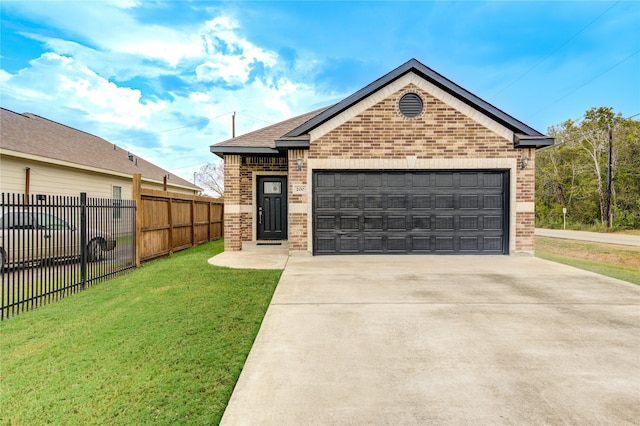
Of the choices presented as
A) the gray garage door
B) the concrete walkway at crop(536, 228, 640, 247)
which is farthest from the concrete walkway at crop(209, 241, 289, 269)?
the concrete walkway at crop(536, 228, 640, 247)

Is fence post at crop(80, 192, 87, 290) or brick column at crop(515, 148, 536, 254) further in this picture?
brick column at crop(515, 148, 536, 254)

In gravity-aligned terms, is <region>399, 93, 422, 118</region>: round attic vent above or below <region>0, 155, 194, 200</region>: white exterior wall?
above

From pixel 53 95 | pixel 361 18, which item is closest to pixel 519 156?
pixel 361 18

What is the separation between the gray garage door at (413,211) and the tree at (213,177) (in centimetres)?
2879

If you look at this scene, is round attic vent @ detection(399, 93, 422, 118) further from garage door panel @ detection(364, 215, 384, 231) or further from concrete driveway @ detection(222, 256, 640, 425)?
concrete driveway @ detection(222, 256, 640, 425)

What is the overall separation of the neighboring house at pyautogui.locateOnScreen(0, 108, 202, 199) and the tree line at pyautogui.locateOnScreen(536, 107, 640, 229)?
111 ft

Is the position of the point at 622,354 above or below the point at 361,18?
below

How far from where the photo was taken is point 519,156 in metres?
9.25

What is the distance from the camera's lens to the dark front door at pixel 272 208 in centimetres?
1109

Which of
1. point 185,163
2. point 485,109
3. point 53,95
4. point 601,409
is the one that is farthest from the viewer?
point 185,163

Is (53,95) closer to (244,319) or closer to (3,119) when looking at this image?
(3,119)

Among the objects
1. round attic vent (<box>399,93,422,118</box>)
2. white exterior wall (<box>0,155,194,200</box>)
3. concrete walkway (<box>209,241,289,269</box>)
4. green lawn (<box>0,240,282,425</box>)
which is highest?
round attic vent (<box>399,93,422,118</box>)

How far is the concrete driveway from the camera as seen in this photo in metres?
2.39

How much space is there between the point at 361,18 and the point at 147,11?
7834 mm
